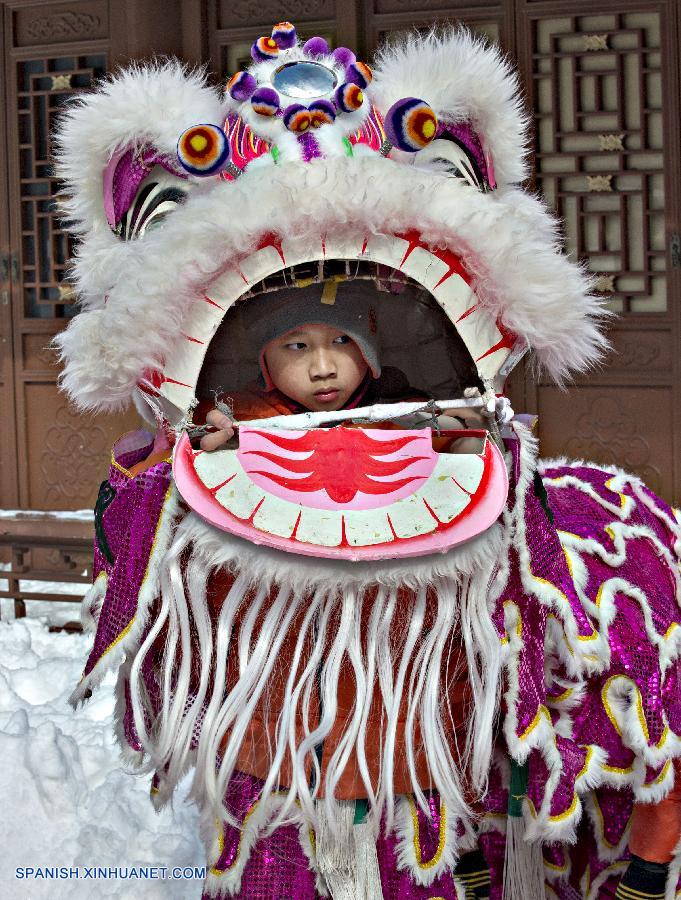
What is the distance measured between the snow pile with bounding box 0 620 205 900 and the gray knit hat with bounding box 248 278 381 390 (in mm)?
933

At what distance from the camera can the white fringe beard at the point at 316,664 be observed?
4.53 feet

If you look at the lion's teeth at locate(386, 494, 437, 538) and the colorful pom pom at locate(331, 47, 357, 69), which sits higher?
the colorful pom pom at locate(331, 47, 357, 69)

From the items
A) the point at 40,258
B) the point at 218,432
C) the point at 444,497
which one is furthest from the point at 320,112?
the point at 40,258

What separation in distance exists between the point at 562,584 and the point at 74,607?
2.91m

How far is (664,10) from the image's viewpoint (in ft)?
12.0

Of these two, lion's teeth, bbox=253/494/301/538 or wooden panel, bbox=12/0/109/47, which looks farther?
wooden panel, bbox=12/0/109/47

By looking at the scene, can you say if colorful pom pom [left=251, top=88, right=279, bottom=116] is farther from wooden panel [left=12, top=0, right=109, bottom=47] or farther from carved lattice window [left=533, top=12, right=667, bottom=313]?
wooden panel [left=12, top=0, right=109, bottom=47]

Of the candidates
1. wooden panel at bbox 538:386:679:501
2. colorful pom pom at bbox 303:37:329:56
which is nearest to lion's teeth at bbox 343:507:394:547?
colorful pom pom at bbox 303:37:329:56

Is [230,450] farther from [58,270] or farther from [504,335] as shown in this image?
[58,270]

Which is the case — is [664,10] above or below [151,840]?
above

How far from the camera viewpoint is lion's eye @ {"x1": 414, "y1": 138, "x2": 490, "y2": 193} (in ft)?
4.86

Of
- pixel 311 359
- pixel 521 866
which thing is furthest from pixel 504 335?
pixel 521 866

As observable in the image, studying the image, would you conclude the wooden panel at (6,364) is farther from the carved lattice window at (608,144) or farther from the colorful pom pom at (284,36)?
the colorful pom pom at (284,36)

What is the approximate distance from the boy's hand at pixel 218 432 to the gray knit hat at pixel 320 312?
0.13 meters
